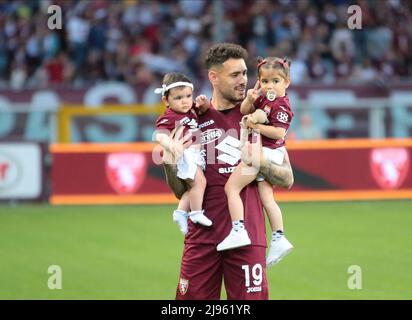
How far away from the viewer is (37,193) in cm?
1952

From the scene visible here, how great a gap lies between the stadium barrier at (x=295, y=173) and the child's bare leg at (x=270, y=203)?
36.3ft

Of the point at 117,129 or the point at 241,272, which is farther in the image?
the point at 117,129

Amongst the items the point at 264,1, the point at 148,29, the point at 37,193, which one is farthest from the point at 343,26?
the point at 37,193

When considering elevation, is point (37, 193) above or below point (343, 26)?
below

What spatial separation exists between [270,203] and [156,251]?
6.54 metres

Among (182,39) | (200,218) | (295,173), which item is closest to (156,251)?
(295,173)

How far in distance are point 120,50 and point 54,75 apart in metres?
1.54

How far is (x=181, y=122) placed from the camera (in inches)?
288

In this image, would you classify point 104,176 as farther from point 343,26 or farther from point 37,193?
point 343,26

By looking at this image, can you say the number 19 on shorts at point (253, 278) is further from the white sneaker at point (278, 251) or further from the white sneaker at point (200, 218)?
the white sneaker at point (278, 251)

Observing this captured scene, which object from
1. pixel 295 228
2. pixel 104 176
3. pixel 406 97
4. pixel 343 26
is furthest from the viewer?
pixel 343 26

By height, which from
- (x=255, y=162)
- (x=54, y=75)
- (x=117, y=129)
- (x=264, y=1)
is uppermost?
(x=264, y=1)

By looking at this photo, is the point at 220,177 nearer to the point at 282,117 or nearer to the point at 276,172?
the point at 276,172
